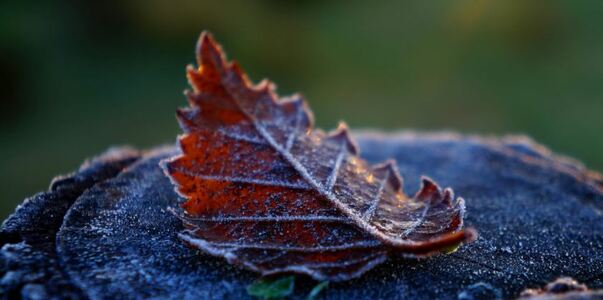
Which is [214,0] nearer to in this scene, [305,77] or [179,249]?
[305,77]

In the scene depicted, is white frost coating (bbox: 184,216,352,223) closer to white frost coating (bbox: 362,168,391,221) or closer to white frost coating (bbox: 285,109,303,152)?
white frost coating (bbox: 362,168,391,221)

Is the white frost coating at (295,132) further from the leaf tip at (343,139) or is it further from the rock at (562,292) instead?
the rock at (562,292)

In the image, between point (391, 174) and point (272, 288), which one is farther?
point (391, 174)

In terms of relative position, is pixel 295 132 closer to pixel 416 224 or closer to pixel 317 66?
pixel 416 224

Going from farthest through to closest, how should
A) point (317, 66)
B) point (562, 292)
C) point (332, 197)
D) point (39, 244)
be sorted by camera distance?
point (317, 66)
point (332, 197)
point (39, 244)
point (562, 292)

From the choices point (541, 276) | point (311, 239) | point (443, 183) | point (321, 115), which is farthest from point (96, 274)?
point (321, 115)

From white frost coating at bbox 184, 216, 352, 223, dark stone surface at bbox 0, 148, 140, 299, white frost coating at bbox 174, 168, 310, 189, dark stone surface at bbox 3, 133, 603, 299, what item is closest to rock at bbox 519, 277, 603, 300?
dark stone surface at bbox 3, 133, 603, 299

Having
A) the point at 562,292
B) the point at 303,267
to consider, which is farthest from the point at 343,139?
the point at 562,292
